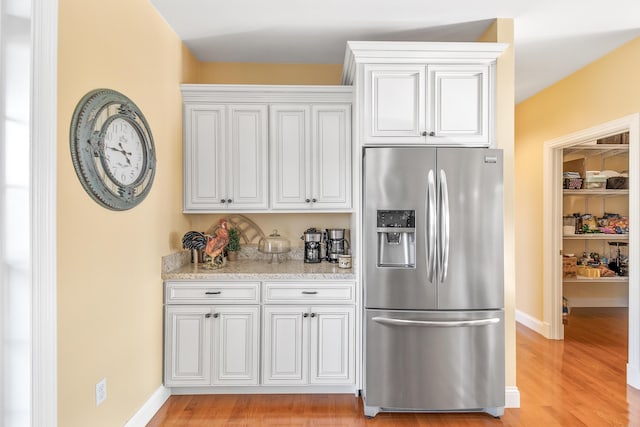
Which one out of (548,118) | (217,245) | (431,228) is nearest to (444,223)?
(431,228)

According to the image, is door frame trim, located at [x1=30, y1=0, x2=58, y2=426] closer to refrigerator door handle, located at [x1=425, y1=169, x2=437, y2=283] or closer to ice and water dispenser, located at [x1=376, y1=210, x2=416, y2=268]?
ice and water dispenser, located at [x1=376, y1=210, x2=416, y2=268]

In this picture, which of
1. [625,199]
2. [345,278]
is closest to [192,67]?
[345,278]

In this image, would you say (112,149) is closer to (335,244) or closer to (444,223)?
(335,244)

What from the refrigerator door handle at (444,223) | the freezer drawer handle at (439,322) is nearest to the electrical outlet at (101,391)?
the freezer drawer handle at (439,322)

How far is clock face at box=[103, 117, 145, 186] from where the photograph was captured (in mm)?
1990

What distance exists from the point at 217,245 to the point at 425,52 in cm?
203

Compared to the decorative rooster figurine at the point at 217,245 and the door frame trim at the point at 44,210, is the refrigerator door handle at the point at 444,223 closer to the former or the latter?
the decorative rooster figurine at the point at 217,245

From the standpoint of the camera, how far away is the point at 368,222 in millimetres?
2562

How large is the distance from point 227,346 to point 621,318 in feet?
16.1

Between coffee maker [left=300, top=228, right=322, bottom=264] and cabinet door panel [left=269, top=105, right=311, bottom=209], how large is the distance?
0.86ft

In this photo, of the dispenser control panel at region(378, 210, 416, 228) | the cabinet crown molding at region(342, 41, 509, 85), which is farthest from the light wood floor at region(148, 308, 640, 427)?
the cabinet crown molding at region(342, 41, 509, 85)

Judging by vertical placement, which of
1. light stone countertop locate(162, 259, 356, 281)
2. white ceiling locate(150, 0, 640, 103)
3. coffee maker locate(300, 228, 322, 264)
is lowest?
light stone countertop locate(162, 259, 356, 281)

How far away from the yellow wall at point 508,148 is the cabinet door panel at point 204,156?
2070mm

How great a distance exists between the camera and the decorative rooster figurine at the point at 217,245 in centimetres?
292
